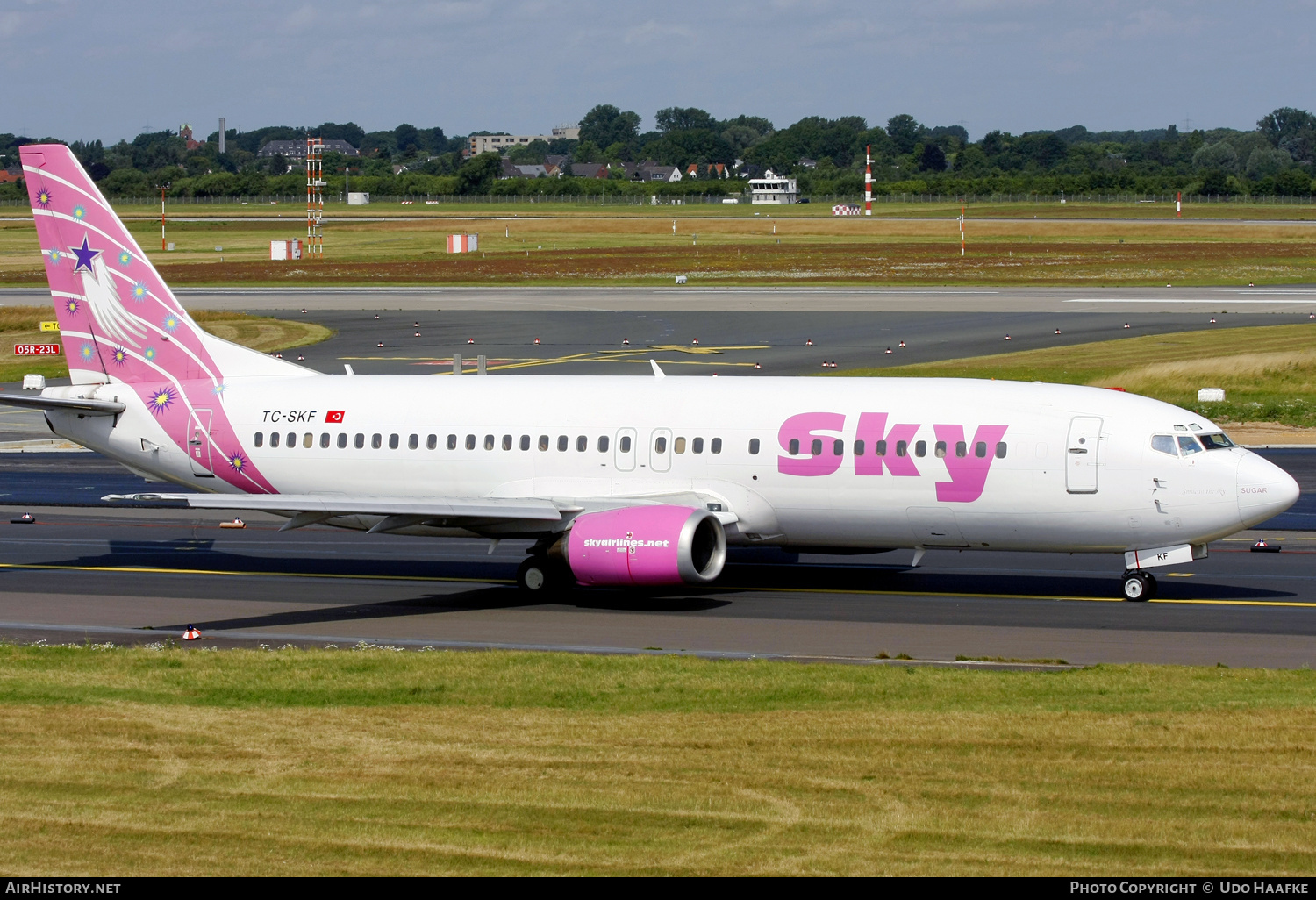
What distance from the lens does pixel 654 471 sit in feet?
97.0

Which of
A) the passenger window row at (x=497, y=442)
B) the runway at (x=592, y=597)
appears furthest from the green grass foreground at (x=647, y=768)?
the passenger window row at (x=497, y=442)

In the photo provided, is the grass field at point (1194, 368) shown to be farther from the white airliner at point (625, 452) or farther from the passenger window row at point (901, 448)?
the passenger window row at point (901, 448)

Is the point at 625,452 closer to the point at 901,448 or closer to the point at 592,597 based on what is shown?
the point at 592,597

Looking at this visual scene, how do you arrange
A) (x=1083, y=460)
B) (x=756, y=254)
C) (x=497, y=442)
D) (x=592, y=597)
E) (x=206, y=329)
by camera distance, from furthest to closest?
(x=756, y=254) < (x=206, y=329) < (x=497, y=442) < (x=592, y=597) < (x=1083, y=460)

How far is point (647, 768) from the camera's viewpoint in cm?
1611

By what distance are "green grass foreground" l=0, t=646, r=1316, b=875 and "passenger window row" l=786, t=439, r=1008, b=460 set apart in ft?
21.7

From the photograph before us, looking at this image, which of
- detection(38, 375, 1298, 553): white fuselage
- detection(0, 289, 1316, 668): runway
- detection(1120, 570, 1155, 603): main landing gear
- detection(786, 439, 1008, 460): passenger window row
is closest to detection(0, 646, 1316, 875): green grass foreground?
Result: detection(0, 289, 1316, 668): runway

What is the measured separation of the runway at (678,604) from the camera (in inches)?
986

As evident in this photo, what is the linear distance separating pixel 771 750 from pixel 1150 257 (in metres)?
116

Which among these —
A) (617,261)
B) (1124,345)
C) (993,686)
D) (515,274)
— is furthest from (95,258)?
(617,261)

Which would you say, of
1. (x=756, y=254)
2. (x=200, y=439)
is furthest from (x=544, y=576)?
(x=756, y=254)

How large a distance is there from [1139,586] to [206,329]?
2419 inches

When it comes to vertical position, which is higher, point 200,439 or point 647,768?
point 200,439
